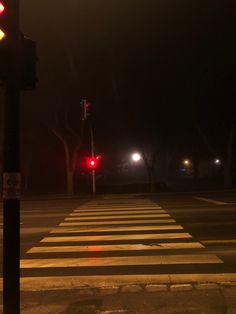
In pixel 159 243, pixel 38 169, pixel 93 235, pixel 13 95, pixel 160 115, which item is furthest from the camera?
pixel 38 169

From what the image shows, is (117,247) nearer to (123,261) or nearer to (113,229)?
(123,261)

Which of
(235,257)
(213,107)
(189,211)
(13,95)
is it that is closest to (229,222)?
(189,211)

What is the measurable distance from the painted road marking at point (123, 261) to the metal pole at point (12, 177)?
4.11 meters

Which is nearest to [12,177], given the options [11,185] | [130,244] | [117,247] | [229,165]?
[11,185]

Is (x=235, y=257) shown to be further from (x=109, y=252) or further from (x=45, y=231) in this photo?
(x=45, y=231)

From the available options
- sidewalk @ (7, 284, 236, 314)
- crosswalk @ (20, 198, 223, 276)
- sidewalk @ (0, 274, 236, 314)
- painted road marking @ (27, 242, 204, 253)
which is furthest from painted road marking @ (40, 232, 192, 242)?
sidewalk @ (7, 284, 236, 314)

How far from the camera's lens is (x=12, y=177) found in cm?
523

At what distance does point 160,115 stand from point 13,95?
3890cm

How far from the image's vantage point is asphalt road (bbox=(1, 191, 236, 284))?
8844 mm

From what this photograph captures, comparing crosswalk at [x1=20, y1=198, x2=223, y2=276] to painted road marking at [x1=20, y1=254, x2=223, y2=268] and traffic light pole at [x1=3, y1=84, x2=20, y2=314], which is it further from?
traffic light pole at [x1=3, y1=84, x2=20, y2=314]

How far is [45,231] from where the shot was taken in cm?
1402

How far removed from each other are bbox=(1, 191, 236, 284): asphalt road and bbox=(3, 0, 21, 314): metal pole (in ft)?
11.1

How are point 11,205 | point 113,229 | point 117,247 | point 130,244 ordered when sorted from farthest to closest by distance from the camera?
point 113,229
point 130,244
point 117,247
point 11,205

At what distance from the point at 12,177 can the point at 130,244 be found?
21.3 feet
